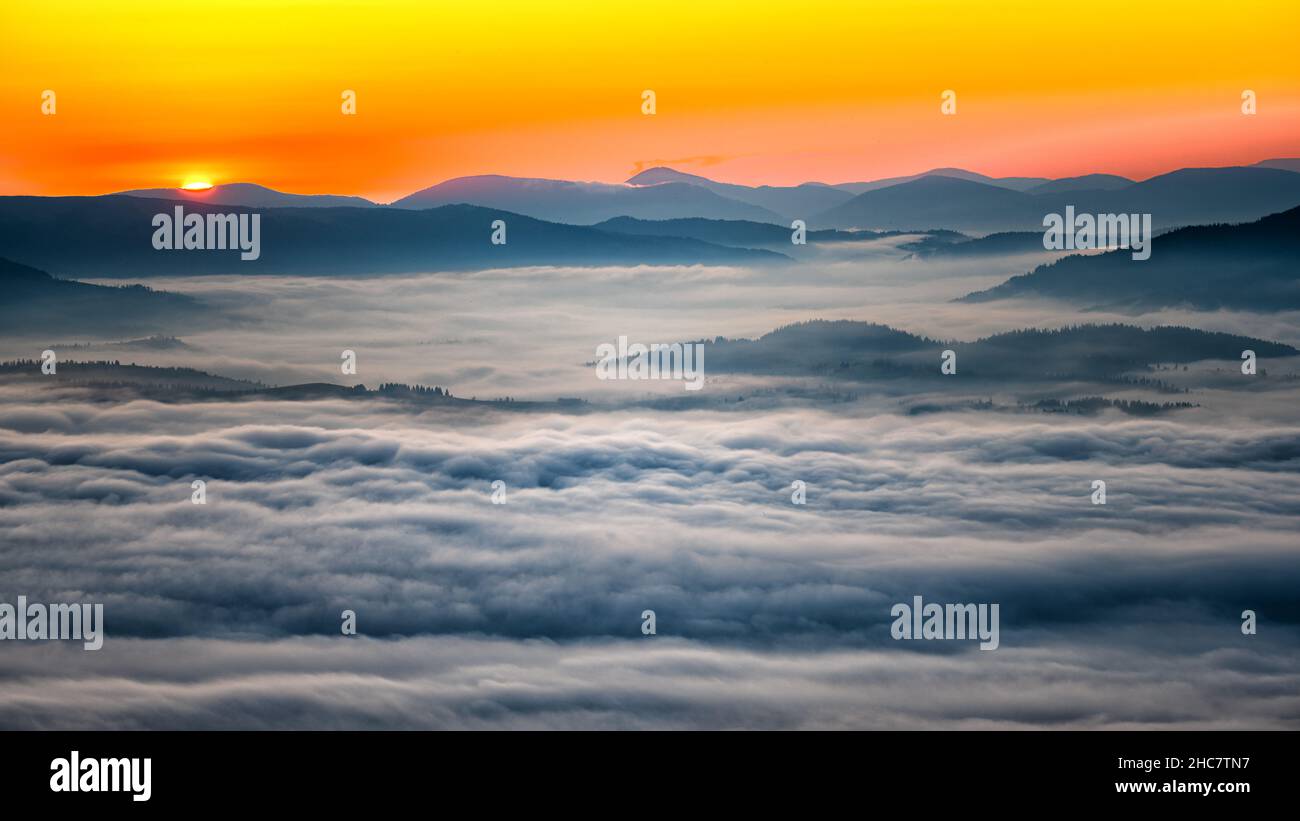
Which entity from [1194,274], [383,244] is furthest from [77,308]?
[1194,274]

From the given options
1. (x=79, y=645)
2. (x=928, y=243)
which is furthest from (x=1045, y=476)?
(x=928, y=243)

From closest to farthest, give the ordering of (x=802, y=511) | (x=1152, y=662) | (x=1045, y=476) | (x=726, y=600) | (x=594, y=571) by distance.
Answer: (x=1152, y=662) < (x=726, y=600) < (x=594, y=571) < (x=802, y=511) < (x=1045, y=476)

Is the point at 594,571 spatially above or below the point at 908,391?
below

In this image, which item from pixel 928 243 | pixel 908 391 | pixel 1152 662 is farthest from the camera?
pixel 928 243

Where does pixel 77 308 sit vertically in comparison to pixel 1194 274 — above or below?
below

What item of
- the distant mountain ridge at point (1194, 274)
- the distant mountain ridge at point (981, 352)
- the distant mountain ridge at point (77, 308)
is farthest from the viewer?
the distant mountain ridge at point (77, 308)

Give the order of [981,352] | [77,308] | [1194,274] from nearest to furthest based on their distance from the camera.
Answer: [981,352], [77,308], [1194,274]

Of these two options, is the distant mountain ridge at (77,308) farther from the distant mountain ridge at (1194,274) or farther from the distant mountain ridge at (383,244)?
the distant mountain ridge at (1194,274)

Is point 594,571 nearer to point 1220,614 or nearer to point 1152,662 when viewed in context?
point 1152,662

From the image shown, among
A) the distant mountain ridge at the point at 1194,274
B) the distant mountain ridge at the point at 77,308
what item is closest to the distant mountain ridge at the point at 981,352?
the distant mountain ridge at the point at 1194,274

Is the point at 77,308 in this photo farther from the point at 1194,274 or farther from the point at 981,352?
the point at 1194,274

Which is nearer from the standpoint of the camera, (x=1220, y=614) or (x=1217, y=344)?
(x=1220, y=614)
